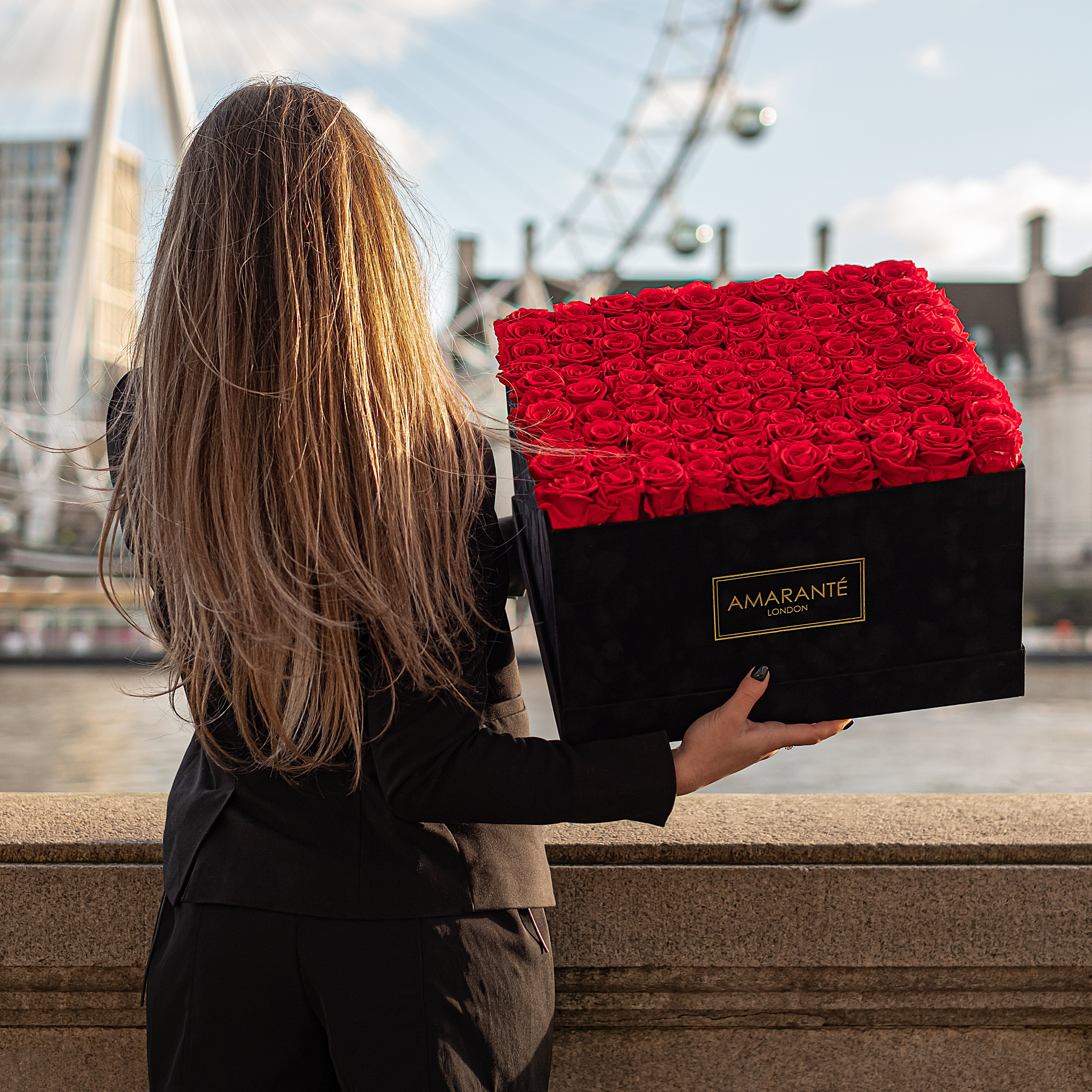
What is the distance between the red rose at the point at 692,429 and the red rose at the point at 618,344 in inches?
6.9

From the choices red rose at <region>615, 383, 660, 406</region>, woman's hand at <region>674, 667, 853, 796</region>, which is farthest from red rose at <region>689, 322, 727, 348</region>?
woman's hand at <region>674, 667, 853, 796</region>

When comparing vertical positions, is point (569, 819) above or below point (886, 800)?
above

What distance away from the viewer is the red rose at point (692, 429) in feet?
4.07

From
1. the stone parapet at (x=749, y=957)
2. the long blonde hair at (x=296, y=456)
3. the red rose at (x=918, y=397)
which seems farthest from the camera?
the stone parapet at (x=749, y=957)

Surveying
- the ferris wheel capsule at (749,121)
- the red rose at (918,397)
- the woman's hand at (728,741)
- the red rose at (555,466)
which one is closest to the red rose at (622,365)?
the red rose at (555,466)

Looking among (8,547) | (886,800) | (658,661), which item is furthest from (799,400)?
(8,547)

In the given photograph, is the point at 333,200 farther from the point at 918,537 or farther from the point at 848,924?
the point at 848,924

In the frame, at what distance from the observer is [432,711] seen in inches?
43.4

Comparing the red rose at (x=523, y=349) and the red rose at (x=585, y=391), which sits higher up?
the red rose at (x=523, y=349)

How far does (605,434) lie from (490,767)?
0.39m

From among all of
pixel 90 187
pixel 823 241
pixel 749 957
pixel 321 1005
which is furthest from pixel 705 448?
pixel 823 241

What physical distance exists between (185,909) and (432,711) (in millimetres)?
345

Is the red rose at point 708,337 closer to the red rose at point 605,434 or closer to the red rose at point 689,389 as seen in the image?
the red rose at point 689,389

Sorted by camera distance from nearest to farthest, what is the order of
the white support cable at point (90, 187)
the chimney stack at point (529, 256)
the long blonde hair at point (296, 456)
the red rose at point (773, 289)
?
the long blonde hair at point (296, 456)
the red rose at point (773, 289)
the white support cable at point (90, 187)
the chimney stack at point (529, 256)
